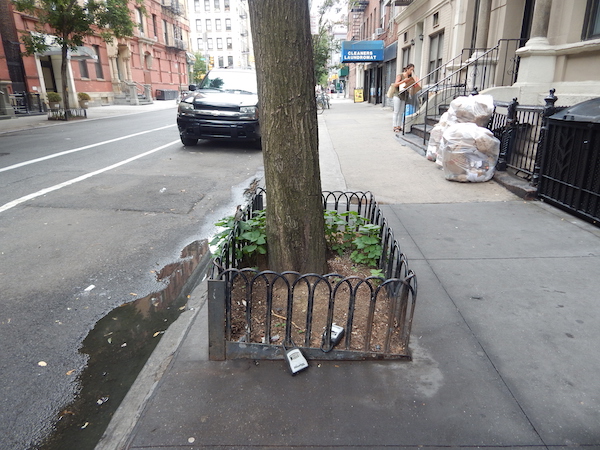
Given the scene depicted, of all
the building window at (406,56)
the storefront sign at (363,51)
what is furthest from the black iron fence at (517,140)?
the storefront sign at (363,51)

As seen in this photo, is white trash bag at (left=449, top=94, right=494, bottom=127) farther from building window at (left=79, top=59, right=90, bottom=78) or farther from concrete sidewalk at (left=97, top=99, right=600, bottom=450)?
building window at (left=79, top=59, right=90, bottom=78)

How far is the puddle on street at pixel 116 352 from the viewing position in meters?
2.37

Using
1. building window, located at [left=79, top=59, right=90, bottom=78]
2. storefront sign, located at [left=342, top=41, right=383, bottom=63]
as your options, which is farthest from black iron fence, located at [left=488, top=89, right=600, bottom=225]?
building window, located at [left=79, top=59, right=90, bottom=78]

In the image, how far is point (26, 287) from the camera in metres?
3.94

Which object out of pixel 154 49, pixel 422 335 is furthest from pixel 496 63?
pixel 154 49

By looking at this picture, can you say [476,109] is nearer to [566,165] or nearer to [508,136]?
[508,136]

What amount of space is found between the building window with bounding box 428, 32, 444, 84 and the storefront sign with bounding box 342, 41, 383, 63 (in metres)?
12.5

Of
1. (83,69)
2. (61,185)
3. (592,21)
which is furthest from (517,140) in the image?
(83,69)

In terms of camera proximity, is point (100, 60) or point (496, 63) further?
point (100, 60)

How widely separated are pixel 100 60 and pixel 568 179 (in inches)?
1553

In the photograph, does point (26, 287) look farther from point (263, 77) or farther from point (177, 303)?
point (263, 77)

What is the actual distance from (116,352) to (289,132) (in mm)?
1997

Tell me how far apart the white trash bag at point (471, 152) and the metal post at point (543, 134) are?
1048 mm

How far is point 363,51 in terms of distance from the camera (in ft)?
101
